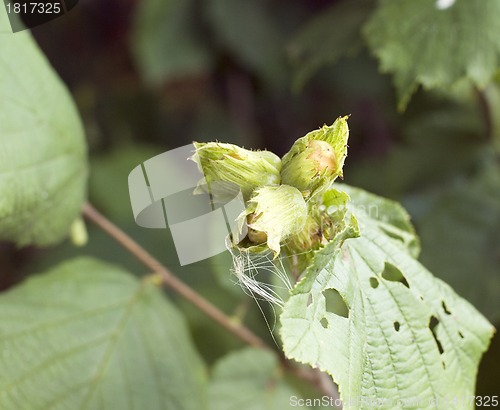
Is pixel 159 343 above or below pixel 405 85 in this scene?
below

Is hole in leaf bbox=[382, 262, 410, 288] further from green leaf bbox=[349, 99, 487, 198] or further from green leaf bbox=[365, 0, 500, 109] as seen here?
green leaf bbox=[349, 99, 487, 198]

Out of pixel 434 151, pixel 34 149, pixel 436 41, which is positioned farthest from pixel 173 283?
pixel 434 151

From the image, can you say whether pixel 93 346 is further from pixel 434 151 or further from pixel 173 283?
pixel 434 151

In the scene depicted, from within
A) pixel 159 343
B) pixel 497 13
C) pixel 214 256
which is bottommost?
pixel 159 343

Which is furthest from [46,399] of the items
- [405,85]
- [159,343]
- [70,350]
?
[405,85]

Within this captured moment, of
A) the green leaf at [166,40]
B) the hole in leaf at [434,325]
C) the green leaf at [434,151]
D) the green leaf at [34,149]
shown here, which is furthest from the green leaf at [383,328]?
the green leaf at [166,40]

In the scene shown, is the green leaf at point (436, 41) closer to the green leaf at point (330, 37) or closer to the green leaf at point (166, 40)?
the green leaf at point (330, 37)

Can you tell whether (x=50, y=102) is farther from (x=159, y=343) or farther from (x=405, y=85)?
(x=405, y=85)
